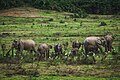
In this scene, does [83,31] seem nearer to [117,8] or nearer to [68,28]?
[68,28]

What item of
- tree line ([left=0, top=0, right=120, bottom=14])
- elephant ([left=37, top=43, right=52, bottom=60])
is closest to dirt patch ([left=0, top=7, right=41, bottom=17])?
tree line ([left=0, top=0, right=120, bottom=14])

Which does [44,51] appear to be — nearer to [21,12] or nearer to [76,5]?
[21,12]

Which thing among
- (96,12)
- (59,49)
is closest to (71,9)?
(96,12)

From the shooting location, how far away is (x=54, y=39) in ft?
99.1

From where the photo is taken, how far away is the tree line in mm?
59819

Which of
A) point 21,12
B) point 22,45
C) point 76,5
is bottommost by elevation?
point 76,5

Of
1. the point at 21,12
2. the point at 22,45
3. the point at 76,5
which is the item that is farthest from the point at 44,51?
the point at 76,5

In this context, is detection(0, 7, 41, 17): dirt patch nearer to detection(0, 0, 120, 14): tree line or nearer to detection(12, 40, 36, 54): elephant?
detection(0, 0, 120, 14): tree line

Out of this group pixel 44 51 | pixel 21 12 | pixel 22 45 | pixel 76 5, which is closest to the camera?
pixel 44 51

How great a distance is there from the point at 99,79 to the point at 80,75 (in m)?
1.23

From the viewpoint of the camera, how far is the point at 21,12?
54.3m

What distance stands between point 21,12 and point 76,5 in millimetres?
12649

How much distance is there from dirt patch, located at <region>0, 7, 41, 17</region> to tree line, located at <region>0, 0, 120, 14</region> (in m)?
2.70

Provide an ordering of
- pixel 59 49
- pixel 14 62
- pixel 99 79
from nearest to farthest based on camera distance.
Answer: pixel 99 79
pixel 14 62
pixel 59 49
